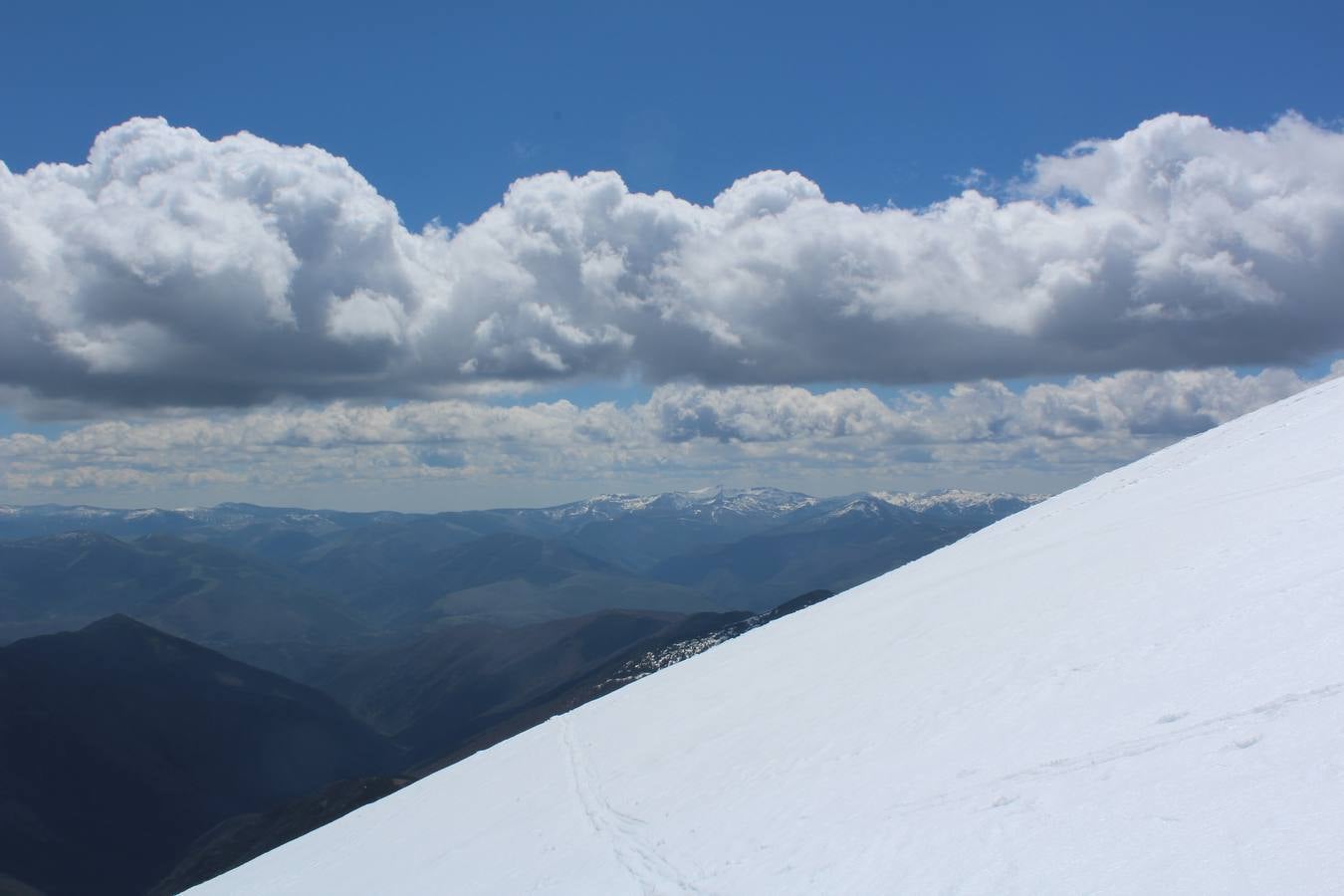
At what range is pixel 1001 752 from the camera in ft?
36.7

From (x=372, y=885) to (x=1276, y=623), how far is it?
16.5 meters

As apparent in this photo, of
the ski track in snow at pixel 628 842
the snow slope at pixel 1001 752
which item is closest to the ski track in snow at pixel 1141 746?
the snow slope at pixel 1001 752

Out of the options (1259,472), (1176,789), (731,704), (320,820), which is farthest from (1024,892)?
(320,820)

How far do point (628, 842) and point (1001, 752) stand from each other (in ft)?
19.8

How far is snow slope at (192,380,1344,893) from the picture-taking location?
8.30m

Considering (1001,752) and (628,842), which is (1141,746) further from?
(628,842)

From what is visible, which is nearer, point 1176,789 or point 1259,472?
point 1176,789

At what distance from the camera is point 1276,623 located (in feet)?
38.0

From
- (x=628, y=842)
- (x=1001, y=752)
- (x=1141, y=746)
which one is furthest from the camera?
(x=628, y=842)

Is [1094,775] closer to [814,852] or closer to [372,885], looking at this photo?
[814,852]

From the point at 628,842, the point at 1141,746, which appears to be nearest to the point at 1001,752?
the point at 1141,746

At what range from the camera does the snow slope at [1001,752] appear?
8.30 m

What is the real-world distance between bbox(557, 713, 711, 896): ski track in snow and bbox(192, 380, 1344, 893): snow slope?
0.06 meters

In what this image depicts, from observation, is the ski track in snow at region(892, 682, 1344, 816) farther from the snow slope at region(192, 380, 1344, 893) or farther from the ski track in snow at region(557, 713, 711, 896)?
the ski track in snow at region(557, 713, 711, 896)
